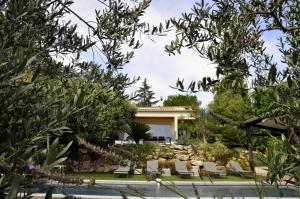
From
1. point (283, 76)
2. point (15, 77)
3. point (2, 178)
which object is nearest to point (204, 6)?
point (283, 76)

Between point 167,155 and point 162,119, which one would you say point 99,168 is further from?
point 162,119

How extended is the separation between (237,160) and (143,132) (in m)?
12.7

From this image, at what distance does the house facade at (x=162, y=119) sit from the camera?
47.3m

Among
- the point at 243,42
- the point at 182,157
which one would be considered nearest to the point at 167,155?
the point at 182,157

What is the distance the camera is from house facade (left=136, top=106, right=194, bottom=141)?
155ft

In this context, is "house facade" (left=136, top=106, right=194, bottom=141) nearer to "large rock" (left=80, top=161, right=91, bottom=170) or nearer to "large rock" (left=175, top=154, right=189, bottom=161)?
"large rock" (left=175, top=154, right=189, bottom=161)

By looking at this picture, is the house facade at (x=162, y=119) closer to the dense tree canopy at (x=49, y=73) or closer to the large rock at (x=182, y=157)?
the large rock at (x=182, y=157)

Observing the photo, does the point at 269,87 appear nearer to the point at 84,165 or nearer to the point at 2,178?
the point at 2,178

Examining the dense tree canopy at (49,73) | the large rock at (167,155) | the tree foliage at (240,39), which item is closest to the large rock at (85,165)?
the large rock at (167,155)

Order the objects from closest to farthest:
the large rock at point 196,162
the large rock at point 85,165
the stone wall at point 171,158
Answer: the large rock at point 85,165
the stone wall at point 171,158
the large rock at point 196,162

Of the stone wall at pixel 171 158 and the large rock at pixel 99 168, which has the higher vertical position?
the stone wall at pixel 171 158

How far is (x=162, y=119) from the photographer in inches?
1949

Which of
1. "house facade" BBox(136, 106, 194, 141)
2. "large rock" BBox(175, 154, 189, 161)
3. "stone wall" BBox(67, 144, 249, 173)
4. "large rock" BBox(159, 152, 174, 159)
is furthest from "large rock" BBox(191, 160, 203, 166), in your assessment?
"house facade" BBox(136, 106, 194, 141)

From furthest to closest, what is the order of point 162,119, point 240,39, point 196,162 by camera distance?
point 162,119 → point 196,162 → point 240,39
